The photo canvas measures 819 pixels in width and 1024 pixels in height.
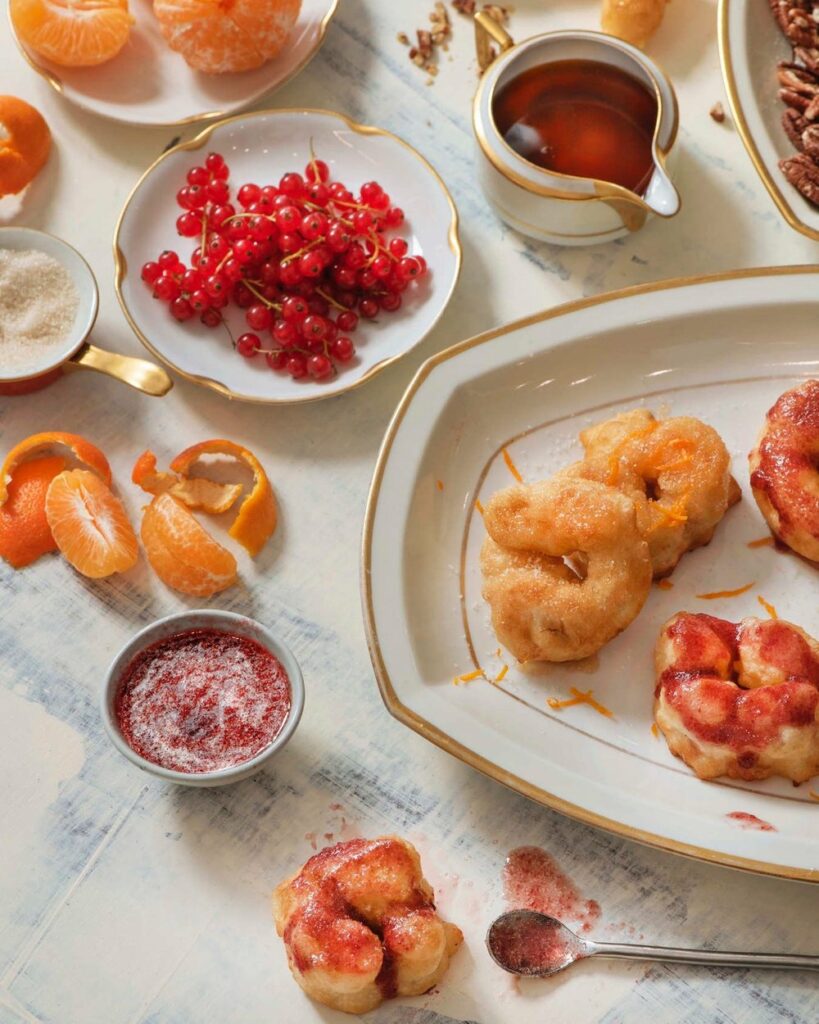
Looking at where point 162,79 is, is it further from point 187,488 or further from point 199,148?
point 187,488

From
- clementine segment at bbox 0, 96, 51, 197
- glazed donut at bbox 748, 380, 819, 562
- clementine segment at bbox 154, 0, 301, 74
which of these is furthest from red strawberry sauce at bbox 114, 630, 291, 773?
clementine segment at bbox 154, 0, 301, 74

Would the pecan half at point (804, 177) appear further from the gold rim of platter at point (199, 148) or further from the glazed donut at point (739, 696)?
the glazed donut at point (739, 696)

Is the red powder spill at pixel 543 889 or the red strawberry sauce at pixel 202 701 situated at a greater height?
the red strawberry sauce at pixel 202 701

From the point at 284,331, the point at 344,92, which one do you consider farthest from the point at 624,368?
the point at 344,92

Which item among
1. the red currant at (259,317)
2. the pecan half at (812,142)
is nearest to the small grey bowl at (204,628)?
the red currant at (259,317)

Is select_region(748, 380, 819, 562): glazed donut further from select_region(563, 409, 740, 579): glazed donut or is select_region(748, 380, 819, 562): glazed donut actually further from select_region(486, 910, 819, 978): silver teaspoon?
select_region(486, 910, 819, 978): silver teaspoon

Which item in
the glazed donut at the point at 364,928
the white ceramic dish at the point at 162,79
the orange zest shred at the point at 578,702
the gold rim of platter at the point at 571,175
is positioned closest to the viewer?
the glazed donut at the point at 364,928

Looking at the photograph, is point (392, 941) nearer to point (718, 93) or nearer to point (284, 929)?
point (284, 929)
